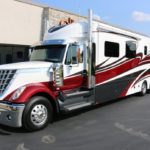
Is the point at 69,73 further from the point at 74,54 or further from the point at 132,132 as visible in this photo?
the point at 132,132

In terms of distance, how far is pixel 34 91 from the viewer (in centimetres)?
800

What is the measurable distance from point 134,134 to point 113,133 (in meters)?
0.51

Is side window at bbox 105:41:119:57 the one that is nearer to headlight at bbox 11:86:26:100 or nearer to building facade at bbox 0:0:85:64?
headlight at bbox 11:86:26:100

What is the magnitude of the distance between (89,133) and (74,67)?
2.34 m

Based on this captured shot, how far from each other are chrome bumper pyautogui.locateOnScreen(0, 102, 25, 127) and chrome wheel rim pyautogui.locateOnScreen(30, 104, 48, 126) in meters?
0.39

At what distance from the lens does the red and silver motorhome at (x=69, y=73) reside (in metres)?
7.92

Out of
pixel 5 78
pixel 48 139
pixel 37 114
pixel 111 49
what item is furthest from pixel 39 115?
pixel 111 49

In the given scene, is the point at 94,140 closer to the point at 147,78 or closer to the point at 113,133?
the point at 113,133

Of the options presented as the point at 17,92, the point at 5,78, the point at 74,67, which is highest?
the point at 74,67

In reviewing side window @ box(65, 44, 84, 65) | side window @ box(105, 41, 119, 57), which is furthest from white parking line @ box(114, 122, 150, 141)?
side window @ box(105, 41, 119, 57)

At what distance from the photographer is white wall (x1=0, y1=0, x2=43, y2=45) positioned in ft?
63.4

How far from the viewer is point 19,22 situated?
20.2m

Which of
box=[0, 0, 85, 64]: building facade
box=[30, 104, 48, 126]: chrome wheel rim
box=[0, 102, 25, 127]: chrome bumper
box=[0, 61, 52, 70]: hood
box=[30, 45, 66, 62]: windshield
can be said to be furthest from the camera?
box=[0, 0, 85, 64]: building facade

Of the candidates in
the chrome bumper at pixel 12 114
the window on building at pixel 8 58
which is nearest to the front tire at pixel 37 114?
the chrome bumper at pixel 12 114
